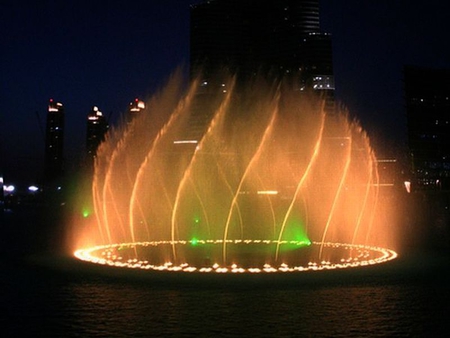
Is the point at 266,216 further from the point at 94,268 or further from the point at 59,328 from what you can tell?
the point at 59,328

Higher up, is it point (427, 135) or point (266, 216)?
point (427, 135)

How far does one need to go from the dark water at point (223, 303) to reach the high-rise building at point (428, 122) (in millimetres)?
81655

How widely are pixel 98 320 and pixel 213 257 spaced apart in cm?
914

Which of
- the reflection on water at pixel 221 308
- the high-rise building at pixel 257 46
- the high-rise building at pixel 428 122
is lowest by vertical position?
the reflection on water at pixel 221 308

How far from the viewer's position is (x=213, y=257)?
17156 millimetres

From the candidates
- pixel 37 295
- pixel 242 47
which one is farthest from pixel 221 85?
pixel 37 295

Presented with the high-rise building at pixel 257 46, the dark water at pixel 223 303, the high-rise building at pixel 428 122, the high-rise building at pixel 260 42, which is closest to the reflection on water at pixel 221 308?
the dark water at pixel 223 303

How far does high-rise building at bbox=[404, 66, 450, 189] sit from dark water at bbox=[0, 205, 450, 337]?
81.7 m

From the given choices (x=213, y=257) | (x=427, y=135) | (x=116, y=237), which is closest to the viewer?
(x=213, y=257)

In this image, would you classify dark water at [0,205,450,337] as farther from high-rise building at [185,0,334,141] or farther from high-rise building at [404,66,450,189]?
high-rise building at [404,66,450,189]

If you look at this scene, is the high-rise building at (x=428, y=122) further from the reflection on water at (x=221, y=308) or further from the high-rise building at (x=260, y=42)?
the reflection on water at (x=221, y=308)

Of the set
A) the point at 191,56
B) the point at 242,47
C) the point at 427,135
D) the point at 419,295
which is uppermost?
the point at 242,47

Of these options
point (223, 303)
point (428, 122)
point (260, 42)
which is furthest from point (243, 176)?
point (260, 42)

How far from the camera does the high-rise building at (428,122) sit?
295 feet
